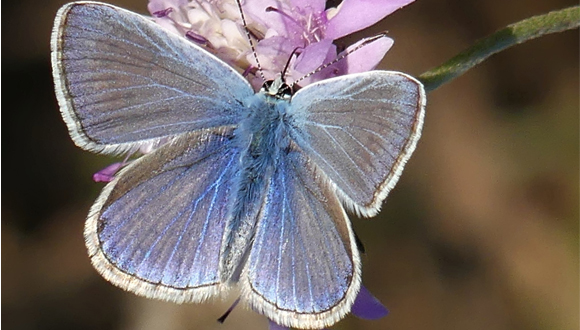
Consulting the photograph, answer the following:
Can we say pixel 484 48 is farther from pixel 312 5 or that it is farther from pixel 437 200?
pixel 437 200

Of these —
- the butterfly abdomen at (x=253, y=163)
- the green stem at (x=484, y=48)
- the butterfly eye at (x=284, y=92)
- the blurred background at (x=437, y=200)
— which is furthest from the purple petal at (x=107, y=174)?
the blurred background at (x=437, y=200)

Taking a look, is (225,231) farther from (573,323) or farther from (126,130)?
(573,323)

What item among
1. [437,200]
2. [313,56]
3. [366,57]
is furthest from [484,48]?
[437,200]

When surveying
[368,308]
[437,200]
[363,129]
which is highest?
[363,129]

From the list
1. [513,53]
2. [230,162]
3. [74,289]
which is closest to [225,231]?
[230,162]

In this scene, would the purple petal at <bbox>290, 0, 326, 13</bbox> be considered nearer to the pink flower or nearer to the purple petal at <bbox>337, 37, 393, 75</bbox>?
the pink flower

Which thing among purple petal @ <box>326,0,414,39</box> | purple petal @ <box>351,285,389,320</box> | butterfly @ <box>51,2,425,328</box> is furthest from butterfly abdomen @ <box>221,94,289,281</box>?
purple petal @ <box>351,285,389,320</box>
